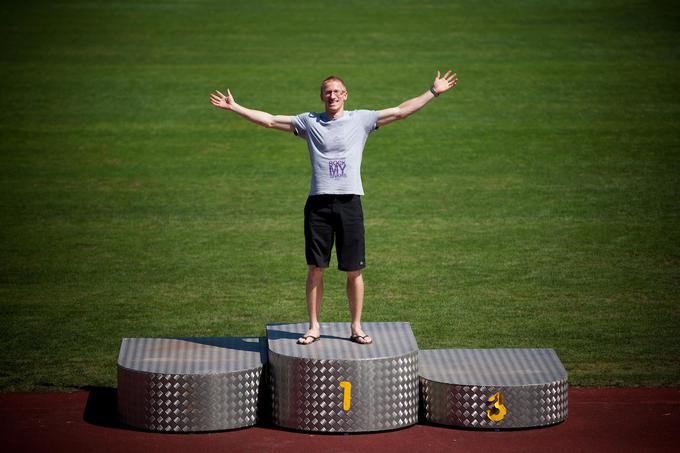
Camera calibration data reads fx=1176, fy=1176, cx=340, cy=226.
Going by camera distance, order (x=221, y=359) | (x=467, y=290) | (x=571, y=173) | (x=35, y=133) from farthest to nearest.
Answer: (x=35, y=133) < (x=571, y=173) < (x=467, y=290) < (x=221, y=359)

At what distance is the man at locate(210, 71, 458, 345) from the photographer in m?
9.46

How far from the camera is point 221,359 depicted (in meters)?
9.47

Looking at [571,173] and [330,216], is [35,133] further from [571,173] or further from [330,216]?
[330,216]

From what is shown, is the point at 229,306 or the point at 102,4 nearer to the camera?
the point at 229,306

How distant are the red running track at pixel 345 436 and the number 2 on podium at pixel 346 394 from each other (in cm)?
25

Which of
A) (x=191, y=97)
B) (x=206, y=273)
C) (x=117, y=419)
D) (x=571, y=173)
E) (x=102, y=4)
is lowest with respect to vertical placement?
(x=117, y=419)

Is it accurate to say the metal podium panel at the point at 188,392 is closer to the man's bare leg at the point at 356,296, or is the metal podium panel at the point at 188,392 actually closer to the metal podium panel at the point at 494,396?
the man's bare leg at the point at 356,296

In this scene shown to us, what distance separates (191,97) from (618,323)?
1251 centimetres

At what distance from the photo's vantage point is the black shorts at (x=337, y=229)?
31.2ft

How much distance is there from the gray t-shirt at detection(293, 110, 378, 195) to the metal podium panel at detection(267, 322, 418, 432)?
1307mm

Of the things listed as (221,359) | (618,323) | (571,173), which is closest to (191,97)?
(571,173)

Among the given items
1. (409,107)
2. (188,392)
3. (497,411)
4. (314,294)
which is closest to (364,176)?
(314,294)

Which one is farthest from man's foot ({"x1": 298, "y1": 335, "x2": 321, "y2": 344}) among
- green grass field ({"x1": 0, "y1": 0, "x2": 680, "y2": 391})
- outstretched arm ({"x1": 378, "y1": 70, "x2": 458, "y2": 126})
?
green grass field ({"x1": 0, "y1": 0, "x2": 680, "y2": 391})

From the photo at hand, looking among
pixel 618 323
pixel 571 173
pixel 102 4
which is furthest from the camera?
pixel 102 4
